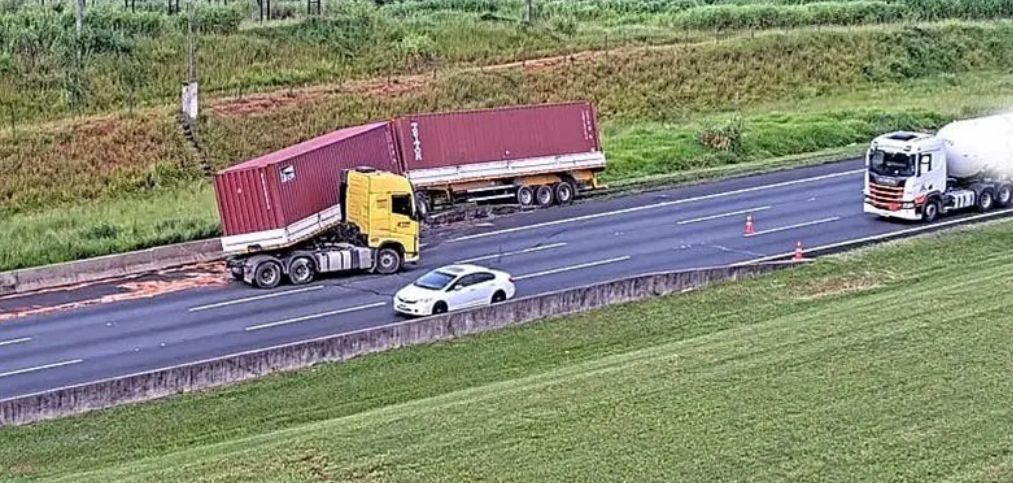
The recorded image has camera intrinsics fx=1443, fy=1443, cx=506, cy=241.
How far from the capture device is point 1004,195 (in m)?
44.7

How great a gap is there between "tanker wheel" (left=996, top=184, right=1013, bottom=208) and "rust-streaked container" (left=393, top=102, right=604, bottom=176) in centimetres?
1287

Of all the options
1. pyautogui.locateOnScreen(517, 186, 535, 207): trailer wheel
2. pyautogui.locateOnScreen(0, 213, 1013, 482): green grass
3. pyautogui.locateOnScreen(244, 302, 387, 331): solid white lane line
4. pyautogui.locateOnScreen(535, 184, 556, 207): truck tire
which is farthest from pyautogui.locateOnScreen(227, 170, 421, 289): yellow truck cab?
pyautogui.locateOnScreen(535, 184, 556, 207): truck tire

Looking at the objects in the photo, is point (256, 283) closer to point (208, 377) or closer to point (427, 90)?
point (208, 377)

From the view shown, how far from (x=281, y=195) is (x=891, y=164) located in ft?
59.9

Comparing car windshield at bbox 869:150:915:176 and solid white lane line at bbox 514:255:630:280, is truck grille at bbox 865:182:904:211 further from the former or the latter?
solid white lane line at bbox 514:255:630:280

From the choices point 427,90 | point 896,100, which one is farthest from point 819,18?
point 427,90

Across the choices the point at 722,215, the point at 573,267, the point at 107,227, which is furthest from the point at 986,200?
the point at 107,227

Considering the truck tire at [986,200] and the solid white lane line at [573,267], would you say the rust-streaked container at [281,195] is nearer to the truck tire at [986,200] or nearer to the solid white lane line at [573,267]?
the solid white lane line at [573,267]

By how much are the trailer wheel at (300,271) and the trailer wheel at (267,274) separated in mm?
343

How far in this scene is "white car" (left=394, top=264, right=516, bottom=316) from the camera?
34044 mm

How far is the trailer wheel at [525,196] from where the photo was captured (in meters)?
47.2

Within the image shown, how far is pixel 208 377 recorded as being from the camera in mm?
29453

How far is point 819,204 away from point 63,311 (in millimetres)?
23879

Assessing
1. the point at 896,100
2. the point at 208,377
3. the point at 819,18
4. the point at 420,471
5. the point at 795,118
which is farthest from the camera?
the point at 819,18
